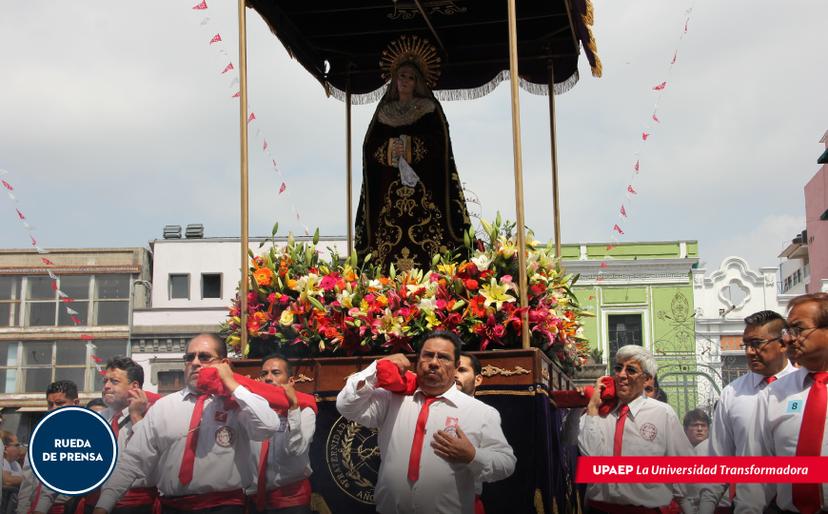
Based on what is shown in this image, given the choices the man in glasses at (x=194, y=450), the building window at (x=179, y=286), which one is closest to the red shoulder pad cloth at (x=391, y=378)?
the man in glasses at (x=194, y=450)

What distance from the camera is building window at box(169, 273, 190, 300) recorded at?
34.2 metres

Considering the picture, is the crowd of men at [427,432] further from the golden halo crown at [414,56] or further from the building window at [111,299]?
the building window at [111,299]

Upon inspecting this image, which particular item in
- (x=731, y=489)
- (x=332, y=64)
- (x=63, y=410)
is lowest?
(x=731, y=489)

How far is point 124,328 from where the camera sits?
1342 inches

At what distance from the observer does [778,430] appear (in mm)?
4965

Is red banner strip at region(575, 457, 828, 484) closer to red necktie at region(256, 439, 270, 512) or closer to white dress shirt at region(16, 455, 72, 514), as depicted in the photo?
red necktie at region(256, 439, 270, 512)

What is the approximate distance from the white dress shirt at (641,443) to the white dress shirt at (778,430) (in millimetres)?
842

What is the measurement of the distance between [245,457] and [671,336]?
2564 cm

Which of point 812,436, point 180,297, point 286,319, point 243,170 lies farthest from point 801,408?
point 180,297

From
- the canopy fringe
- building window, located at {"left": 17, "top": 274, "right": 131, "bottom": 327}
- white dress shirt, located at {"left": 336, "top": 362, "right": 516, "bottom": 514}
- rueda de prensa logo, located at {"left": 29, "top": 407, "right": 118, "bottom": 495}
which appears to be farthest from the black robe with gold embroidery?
building window, located at {"left": 17, "top": 274, "right": 131, "bottom": 327}

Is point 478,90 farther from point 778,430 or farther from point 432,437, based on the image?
point 778,430

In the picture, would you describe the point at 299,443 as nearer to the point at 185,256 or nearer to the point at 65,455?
the point at 65,455

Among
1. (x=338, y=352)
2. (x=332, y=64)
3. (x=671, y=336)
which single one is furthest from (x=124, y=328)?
(x=338, y=352)

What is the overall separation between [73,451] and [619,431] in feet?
9.81
